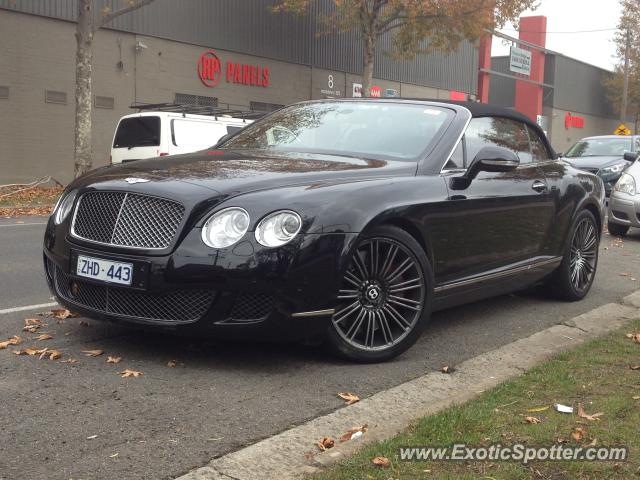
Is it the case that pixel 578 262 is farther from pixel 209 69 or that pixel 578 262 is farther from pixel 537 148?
pixel 209 69

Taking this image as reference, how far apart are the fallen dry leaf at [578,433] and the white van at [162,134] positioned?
12599mm

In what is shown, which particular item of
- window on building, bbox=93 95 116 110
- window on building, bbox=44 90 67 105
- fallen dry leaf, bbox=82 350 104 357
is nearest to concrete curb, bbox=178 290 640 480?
fallen dry leaf, bbox=82 350 104 357

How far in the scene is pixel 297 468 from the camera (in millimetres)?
2883

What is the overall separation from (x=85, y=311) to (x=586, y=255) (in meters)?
4.33

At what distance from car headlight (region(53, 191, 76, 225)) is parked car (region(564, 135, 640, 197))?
14104 millimetres

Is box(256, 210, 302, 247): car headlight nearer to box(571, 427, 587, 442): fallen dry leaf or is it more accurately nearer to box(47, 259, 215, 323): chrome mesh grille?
box(47, 259, 215, 323): chrome mesh grille

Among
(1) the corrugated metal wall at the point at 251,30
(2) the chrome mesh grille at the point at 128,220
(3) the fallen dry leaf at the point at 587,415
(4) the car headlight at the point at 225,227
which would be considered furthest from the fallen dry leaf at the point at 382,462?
(1) the corrugated metal wall at the point at 251,30

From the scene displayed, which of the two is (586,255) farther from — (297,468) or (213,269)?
(297,468)

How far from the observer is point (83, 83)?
57.1 ft

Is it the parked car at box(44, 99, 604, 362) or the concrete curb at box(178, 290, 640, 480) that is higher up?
the parked car at box(44, 99, 604, 362)

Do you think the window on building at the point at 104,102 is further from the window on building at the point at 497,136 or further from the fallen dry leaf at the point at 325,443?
the fallen dry leaf at the point at 325,443

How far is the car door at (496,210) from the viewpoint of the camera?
4.89 m

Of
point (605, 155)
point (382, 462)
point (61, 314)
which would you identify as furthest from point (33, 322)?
point (605, 155)

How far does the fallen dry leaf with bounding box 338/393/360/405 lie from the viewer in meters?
3.68
